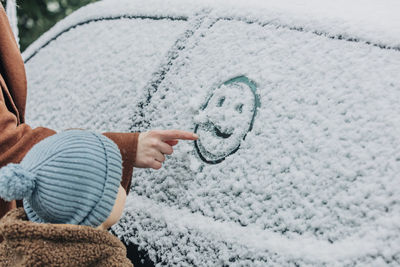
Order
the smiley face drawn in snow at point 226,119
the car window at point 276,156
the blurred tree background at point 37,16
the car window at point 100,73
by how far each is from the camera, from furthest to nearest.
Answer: the blurred tree background at point 37,16
the car window at point 100,73
the smiley face drawn in snow at point 226,119
the car window at point 276,156

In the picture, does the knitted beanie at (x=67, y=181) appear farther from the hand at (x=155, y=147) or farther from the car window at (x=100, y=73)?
the car window at (x=100, y=73)

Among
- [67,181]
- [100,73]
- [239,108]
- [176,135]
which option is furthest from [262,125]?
[100,73]

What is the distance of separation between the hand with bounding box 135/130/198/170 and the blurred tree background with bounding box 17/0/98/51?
3.33m

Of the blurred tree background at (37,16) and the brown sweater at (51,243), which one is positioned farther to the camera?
the blurred tree background at (37,16)

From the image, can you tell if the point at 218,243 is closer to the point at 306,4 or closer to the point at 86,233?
the point at 86,233

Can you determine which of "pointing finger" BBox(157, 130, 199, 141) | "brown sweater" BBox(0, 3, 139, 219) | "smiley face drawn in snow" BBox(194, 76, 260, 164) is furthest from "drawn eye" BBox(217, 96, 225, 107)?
"brown sweater" BBox(0, 3, 139, 219)

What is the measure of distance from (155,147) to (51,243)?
14.1 inches

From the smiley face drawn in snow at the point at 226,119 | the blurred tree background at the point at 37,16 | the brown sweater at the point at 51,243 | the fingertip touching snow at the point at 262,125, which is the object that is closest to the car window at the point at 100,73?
the fingertip touching snow at the point at 262,125

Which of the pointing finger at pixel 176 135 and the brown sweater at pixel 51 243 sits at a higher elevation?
the pointing finger at pixel 176 135

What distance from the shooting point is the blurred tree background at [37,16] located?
12.9ft

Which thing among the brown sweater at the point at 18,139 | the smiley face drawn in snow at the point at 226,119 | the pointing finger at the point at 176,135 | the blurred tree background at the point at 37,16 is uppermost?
the smiley face drawn in snow at the point at 226,119

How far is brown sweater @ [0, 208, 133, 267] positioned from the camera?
2.71ft

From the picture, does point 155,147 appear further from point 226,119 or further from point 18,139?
point 18,139

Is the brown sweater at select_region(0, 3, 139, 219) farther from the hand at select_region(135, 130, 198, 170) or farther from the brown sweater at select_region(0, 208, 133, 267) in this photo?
the brown sweater at select_region(0, 208, 133, 267)
